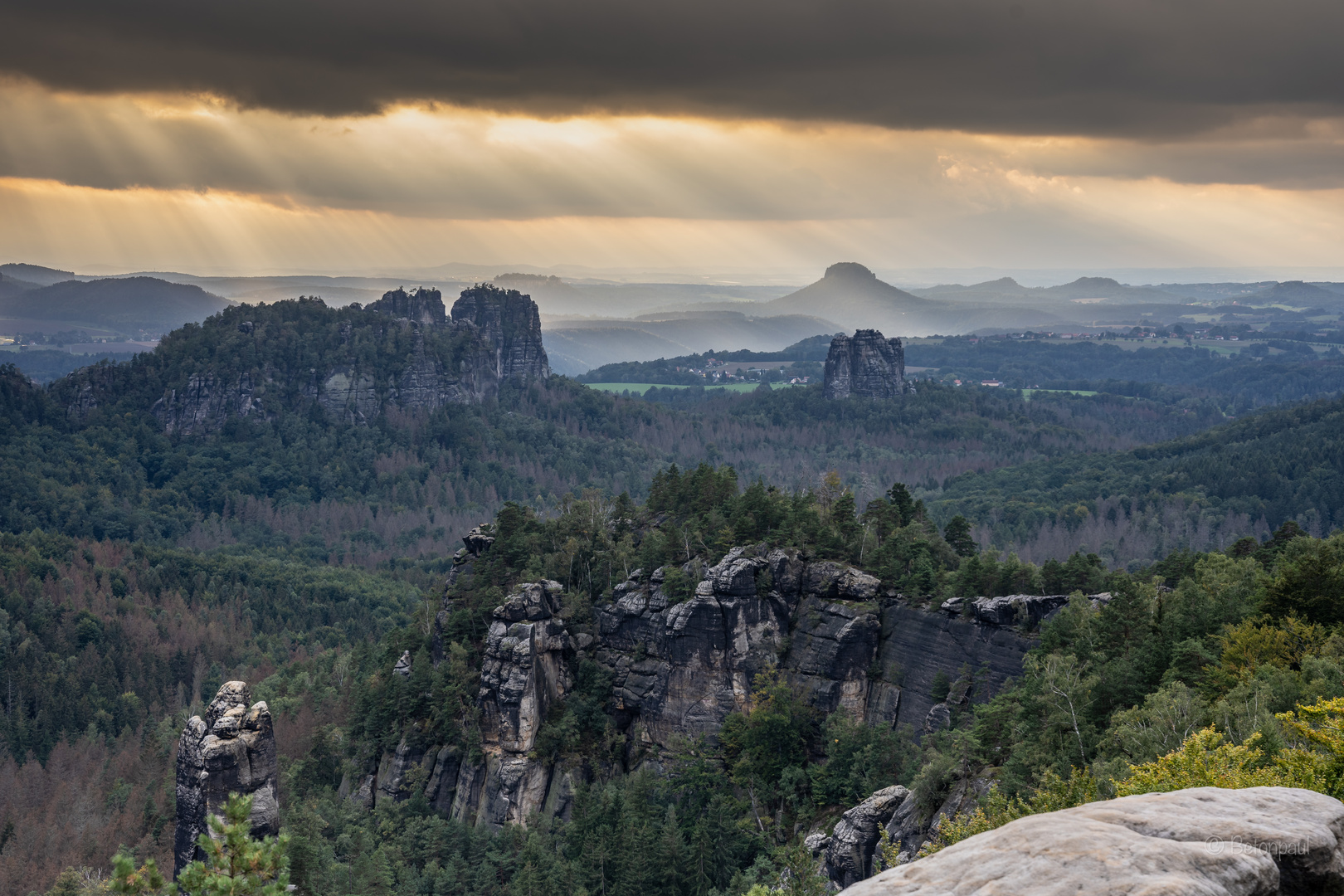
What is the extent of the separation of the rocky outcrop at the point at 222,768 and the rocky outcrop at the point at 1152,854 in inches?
1990

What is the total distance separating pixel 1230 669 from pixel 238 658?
5094 inches

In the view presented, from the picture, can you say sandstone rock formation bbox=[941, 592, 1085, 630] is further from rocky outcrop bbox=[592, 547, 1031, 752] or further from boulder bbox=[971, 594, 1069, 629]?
rocky outcrop bbox=[592, 547, 1031, 752]

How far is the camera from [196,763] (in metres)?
60.7

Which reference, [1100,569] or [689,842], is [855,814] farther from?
[1100,569]

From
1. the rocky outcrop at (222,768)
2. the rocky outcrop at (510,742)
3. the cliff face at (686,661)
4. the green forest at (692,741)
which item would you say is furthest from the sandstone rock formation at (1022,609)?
the rocky outcrop at (222,768)

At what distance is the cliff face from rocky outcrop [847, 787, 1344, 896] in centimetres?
5405

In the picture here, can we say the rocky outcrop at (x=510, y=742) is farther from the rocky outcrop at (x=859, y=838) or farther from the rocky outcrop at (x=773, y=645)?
the rocky outcrop at (x=859, y=838)

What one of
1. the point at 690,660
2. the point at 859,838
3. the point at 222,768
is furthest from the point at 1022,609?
the point at 222,768

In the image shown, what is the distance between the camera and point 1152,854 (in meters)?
17.2

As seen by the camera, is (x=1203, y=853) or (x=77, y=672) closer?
(x=1203, y=853)

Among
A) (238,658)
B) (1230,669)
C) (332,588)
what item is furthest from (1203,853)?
(332,588)

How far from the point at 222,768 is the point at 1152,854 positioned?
5607 centimetres

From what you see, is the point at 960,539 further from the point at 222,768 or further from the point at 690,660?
the point at 222,768

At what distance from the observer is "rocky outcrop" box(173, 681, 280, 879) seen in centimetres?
6003
